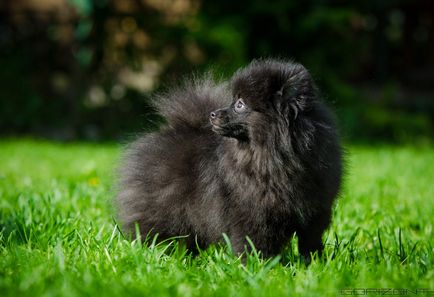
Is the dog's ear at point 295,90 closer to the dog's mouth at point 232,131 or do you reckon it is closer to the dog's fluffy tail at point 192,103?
the dog's mouth at point 232,131

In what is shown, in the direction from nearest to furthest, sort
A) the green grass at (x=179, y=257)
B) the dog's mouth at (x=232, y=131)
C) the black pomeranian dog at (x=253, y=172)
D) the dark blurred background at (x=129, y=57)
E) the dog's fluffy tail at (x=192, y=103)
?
the green grass at (x=179, y=257), the black pomeranian dog at (x=253, y=172), the dog's mouth at (x=232, y=131), the dog's fluffy tail at (x=192, y=103), the dark blurred background at (x=129, y=57)

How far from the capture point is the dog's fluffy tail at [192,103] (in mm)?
3381

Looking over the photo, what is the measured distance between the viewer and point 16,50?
10734 mm

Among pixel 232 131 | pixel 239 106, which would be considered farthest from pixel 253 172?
pixel 239 106

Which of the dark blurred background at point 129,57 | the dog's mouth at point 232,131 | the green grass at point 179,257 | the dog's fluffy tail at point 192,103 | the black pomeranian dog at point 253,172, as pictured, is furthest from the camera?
the dark blurred background at point 129,57

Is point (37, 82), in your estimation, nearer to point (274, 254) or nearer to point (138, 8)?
point (138, 8)

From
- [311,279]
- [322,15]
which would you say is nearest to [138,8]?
[322,15]

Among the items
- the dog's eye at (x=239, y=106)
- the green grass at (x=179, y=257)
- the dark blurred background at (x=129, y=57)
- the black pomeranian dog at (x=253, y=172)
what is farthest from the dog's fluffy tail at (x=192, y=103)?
the dark blurred background at (x=129, y=57)

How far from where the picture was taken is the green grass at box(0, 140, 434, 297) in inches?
90.5

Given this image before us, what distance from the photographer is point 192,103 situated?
133 inches

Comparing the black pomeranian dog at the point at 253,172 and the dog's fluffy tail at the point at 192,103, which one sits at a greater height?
the dog's fluffy tail at the point at 192,103

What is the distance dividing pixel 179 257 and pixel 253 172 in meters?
0.64

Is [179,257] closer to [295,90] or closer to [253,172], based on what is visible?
[253,172]

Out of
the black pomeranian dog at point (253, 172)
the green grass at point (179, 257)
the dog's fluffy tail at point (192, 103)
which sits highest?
the dog's fluffy tail at point (192, 103)
